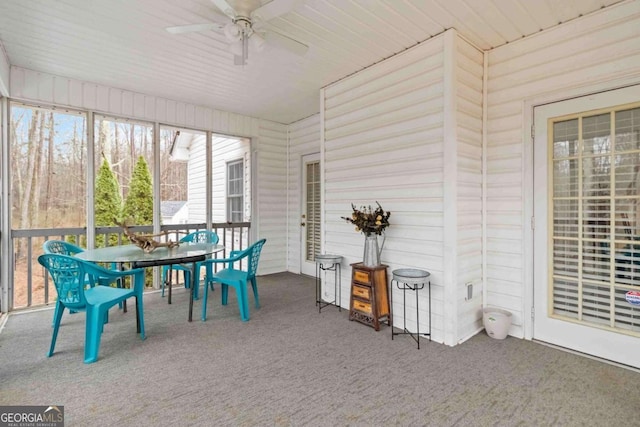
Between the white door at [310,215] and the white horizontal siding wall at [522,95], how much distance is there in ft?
10.0

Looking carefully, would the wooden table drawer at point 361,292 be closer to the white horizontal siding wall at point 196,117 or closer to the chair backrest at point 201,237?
the chair backrest at point 201,237

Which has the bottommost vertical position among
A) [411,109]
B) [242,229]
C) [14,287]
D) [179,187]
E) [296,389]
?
[296,389]

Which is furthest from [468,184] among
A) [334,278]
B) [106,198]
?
[106,198]

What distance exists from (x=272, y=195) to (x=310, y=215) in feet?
2.77

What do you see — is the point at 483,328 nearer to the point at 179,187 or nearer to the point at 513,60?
the point at 513,60

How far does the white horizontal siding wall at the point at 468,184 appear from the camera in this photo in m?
3.00

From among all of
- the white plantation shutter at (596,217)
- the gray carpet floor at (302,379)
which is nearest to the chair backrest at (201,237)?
the gray carpet floor at (302,379)

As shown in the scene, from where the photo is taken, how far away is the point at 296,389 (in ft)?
7.36

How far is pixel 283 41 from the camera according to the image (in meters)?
2.67

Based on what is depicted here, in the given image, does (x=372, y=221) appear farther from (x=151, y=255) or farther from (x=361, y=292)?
(x=151, y=255)

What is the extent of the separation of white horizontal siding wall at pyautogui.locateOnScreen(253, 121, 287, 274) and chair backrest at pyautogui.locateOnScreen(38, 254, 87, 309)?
333 cm

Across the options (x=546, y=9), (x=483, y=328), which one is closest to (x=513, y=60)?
(x=546, y=9)

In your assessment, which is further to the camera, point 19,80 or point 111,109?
point 111,109

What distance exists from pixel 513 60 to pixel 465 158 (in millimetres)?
1093
